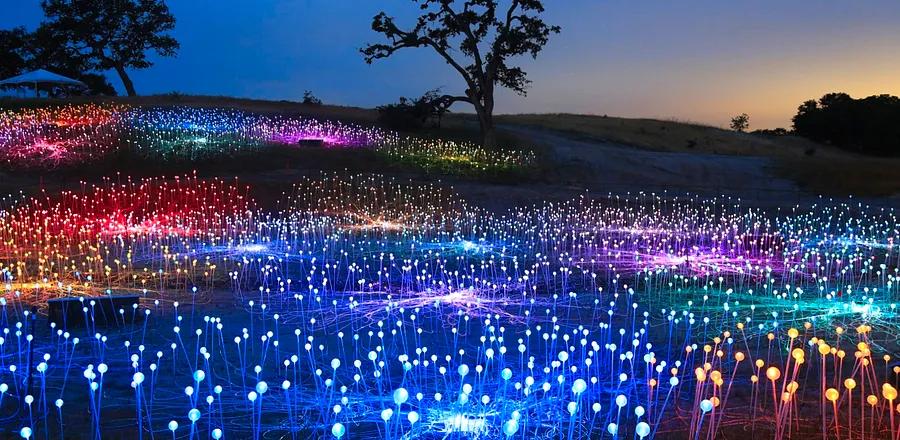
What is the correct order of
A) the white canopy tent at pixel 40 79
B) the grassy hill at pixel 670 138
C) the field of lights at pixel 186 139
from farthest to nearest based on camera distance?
the white canopy tent at pixel 40 79 → the grassy hill at pixel 670 138 → the field of lights at pixel 186 139

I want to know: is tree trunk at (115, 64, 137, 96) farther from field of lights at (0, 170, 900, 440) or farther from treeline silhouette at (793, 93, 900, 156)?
treeline silhouette at (793, 93, 900, 156)

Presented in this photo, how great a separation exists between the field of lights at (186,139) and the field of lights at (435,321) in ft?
16.0

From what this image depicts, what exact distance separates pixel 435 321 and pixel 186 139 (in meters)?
20.3

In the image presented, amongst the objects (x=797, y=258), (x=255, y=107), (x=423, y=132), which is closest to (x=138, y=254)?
(x=797, y=258)

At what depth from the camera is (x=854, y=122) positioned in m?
44.8

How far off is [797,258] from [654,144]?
27.5 metres

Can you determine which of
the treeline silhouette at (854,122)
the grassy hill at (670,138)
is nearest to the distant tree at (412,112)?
the grassy hill at (670,138)

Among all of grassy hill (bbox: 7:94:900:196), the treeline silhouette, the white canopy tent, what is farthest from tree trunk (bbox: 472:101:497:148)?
the treeline silhouette

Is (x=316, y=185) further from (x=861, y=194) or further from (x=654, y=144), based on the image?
(x=654, y=144)

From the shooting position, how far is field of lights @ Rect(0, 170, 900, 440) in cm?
530

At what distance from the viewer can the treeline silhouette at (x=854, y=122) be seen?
1694 inches

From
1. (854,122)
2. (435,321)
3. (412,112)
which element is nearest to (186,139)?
A: (412,112)

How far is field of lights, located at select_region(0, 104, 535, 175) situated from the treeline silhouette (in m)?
25.6

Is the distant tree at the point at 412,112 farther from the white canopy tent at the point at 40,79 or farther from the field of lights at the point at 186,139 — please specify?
the white canopy tent at the point at 40,79
